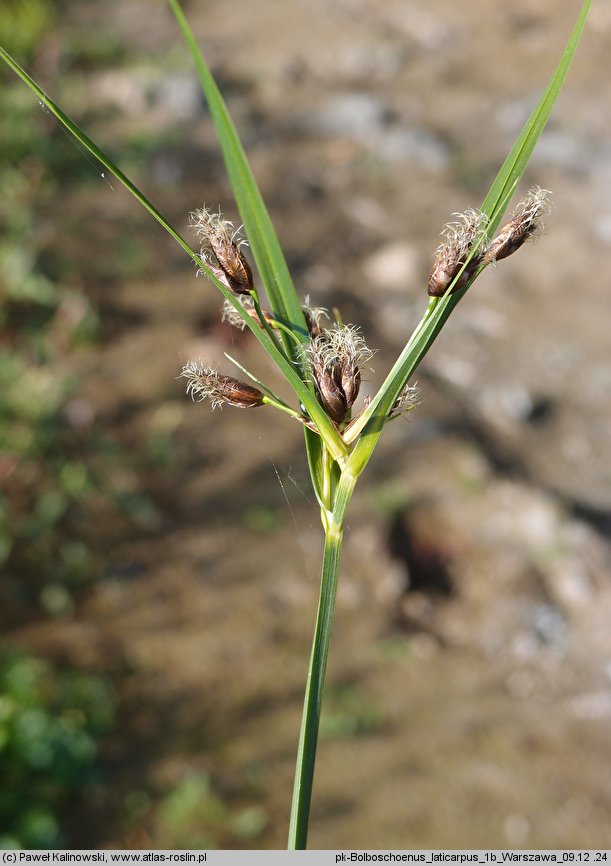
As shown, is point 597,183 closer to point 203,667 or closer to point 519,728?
point 519,728

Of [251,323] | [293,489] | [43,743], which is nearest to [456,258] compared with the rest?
[251,323]

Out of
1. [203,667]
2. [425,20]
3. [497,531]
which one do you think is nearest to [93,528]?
[203,667]

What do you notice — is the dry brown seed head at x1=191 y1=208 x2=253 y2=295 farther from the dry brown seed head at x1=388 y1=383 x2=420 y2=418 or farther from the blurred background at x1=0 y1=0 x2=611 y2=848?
the blurred background at x1=0 y1=0 x2=611 y2=848

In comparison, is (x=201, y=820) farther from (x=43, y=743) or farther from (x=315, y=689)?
(x=315, y=689)

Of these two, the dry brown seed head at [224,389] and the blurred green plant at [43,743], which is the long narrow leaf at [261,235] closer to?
the dry brown seed head at [224,389]

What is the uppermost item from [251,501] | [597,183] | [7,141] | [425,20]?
[425,20]

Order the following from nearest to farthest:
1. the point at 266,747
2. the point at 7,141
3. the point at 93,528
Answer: the point at 266,747 < the point at 93,528 < the point at 7,141

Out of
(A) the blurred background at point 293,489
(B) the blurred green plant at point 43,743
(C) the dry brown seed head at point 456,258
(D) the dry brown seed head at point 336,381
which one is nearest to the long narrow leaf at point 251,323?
(D) the dry brown seed head at point 336,381
